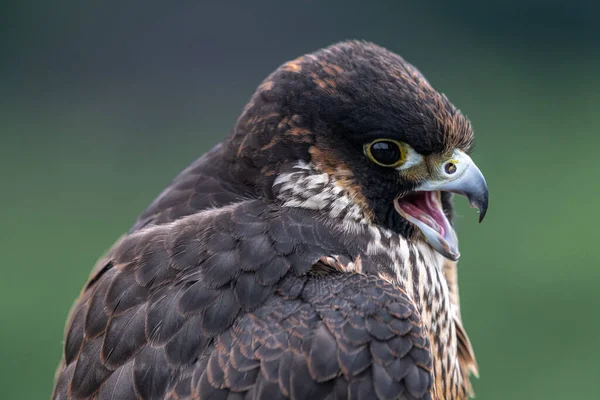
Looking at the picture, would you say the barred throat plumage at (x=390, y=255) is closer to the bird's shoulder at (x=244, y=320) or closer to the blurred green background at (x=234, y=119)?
the bird's shoulder at (x=244, y=320)

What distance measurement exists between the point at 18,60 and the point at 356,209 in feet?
24.3

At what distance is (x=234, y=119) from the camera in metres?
9.19

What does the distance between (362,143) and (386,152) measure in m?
0.08

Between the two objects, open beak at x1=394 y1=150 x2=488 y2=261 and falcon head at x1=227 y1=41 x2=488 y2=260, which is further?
open beak at x1=394 y1=150 x2=488 y2=261

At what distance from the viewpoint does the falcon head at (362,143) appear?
2.93 metres

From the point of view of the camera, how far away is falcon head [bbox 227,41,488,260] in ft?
9.62

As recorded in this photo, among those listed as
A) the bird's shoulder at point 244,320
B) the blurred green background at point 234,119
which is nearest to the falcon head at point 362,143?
the bird's shoulder at point 244,320

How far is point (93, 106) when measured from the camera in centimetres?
935

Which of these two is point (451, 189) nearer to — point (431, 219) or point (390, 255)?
point (431, 219)

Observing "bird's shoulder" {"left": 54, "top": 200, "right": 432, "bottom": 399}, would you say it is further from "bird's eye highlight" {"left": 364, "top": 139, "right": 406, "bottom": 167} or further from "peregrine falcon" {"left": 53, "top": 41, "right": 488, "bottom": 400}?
"bird's eye highlight" {"left": 364, "top": 139, "right": 406, "bottom": 167}

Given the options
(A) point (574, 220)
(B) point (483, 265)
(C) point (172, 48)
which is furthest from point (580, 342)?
(C) point (172, 48)

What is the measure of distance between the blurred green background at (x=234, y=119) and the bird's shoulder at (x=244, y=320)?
4.09m

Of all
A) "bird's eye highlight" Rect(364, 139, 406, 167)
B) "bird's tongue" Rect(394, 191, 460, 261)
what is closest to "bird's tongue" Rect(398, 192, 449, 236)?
"bird's tongue" Rect(394, 191, 460, 261)

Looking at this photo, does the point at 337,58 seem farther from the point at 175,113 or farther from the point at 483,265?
the point at 175,113
